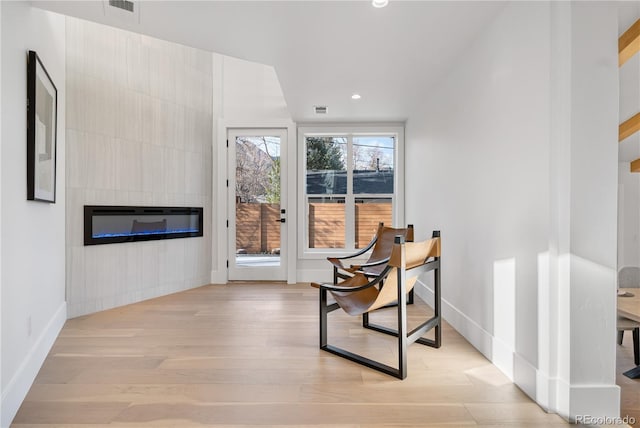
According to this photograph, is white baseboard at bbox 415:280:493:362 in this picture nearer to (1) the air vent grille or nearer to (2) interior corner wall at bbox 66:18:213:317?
(1) the air vent grille

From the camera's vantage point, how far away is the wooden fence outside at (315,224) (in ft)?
16.4

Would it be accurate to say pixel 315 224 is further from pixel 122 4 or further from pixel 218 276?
pixel 122 4

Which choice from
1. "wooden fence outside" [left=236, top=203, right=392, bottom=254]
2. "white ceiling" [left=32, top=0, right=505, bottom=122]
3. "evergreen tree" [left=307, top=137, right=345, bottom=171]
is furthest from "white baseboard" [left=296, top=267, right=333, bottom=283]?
"white ceiling" [left=32, top=0, right=505, bottom=122]

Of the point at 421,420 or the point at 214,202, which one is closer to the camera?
the point at 421,420

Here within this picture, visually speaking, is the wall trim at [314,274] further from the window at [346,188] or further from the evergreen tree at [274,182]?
the evergreen tree at [274,182]

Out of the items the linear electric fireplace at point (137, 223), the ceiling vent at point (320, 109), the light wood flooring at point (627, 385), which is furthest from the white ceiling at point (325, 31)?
the light wood flooring at point (627, 385)

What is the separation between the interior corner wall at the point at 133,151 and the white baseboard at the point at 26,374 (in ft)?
2.77

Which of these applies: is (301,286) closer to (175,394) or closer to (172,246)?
(172,246)

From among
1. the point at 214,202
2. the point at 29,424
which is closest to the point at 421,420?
the point at 29,424

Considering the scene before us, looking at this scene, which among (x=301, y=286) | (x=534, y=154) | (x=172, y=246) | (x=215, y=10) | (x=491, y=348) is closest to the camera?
(x=534, y=154)

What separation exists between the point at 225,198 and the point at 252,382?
3268 mm

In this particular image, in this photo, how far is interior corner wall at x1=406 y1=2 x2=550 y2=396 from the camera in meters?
Result: 1.85

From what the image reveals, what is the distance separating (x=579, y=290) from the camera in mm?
1661

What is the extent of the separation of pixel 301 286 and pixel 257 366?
2.47 metres
